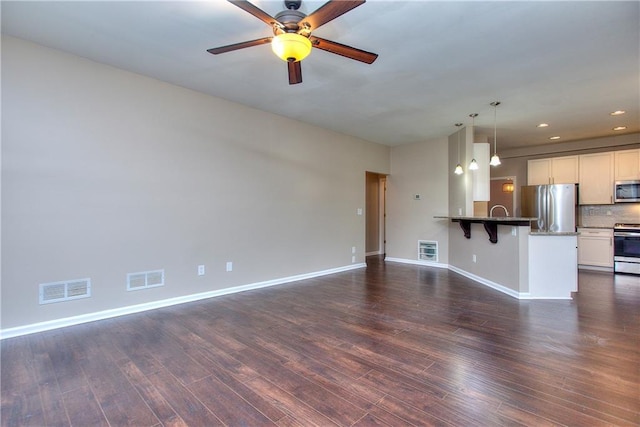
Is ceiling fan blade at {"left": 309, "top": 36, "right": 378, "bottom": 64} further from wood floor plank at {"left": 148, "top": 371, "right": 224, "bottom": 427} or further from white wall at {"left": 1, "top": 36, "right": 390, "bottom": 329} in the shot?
wood floor plank at {"left": 148, "top": 371, "right": 224, "bottom": 427}

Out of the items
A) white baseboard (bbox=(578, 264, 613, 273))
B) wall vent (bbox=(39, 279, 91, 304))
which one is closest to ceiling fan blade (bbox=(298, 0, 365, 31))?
wall vent (bbox=(39, 279, 91, 304))

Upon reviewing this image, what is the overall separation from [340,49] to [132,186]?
277 centimetres

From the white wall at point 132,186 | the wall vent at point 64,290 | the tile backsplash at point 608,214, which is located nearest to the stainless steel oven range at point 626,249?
the tile backsplash at point 608,214

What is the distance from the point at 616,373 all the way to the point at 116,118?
5.10 meters

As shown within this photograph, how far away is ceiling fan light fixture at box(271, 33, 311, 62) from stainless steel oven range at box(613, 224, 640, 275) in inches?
275

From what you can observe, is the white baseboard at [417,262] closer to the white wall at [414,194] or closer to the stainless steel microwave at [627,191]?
the white wall at [414,194]

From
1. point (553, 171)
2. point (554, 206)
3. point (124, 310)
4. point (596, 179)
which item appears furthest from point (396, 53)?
point (596, 179)

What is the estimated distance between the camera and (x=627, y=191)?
5.77 meters

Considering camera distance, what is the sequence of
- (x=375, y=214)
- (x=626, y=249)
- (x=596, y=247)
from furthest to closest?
(x=375, y=214) → (x=596, y=247) → (x=626, y=249)

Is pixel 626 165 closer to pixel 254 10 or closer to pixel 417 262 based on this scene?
pixel 417 262

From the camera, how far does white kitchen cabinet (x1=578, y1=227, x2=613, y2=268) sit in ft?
19.4

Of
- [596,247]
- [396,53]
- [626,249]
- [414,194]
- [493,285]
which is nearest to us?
[396,53]

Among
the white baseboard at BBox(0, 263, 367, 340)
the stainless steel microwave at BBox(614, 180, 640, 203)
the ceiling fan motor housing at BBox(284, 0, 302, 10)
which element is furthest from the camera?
the stainless steel microwave at BBox(614, 180, 640, 203)

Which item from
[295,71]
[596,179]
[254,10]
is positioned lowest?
[596,179]
